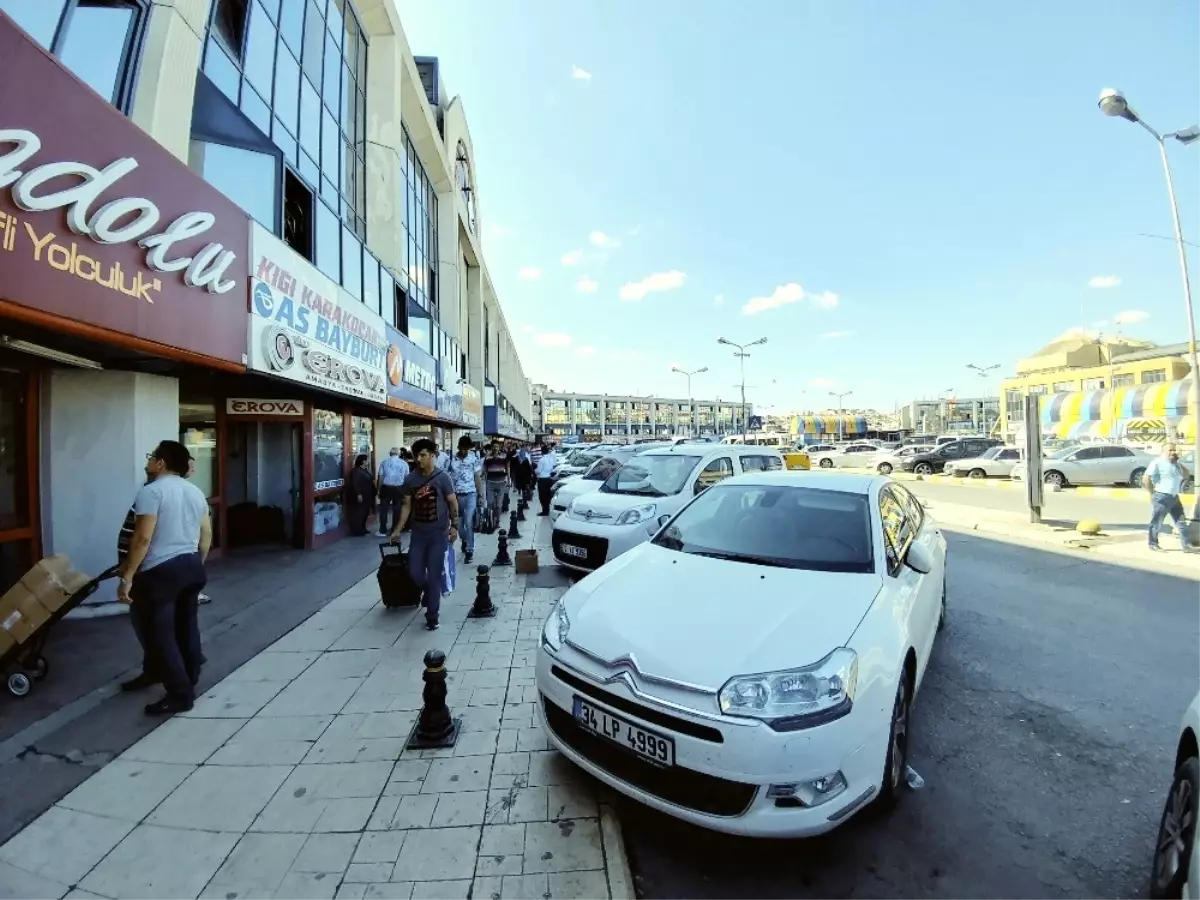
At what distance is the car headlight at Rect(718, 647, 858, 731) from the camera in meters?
2.14

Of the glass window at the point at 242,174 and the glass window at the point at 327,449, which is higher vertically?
the glass window at the point at 242,174

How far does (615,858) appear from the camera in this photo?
7.42 ft

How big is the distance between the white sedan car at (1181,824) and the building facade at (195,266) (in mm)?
6085

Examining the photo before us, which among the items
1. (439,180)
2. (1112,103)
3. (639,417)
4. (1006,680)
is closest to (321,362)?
(1006,680)

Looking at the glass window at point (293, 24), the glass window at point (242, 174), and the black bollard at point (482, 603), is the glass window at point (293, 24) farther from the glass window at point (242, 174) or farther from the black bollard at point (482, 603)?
the black bollard at point (482, 603)

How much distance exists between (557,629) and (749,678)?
3.68ft

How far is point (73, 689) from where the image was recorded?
150 inches

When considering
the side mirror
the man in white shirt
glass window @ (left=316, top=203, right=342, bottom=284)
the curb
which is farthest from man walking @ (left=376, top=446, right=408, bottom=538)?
the side mirror

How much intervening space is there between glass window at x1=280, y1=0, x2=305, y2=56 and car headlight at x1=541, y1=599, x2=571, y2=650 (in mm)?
11925

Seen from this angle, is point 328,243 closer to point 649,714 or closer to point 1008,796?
point 649,714

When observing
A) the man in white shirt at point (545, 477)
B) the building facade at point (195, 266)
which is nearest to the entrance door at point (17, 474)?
the building facade at point (195, 266)

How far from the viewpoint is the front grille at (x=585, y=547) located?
674 centimetres

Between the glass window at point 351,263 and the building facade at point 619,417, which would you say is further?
the building facade at point 619,417

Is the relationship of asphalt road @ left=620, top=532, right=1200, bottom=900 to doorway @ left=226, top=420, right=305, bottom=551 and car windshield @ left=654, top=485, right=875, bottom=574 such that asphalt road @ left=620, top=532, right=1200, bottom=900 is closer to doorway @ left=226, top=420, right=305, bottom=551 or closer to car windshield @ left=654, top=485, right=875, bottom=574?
car windshield @ left=654, top=485, right=875, bottom=574
